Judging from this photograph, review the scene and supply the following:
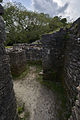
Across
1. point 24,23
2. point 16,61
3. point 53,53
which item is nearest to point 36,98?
point 53,53

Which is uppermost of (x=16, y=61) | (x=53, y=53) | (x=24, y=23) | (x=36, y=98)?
(x=24, y=23)

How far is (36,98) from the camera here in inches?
147

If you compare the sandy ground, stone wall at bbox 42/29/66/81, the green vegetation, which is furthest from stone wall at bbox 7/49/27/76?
the green vegetation

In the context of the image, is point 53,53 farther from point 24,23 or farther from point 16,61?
point 24,23

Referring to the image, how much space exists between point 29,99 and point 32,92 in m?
0.49

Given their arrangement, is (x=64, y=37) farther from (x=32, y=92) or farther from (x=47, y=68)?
(x=32, y=92)

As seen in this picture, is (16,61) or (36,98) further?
(16,61)

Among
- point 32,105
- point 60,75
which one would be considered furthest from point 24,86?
point 60,75

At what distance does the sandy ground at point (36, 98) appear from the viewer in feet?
9.76

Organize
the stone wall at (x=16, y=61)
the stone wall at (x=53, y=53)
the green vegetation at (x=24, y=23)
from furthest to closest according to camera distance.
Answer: the green vegetation at (x=24, y=23) < the stone wall at (x=16, y=61) < the stone wall at (x=53, y=53)

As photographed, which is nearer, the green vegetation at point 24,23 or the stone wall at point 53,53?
the stone wall at point 53,53

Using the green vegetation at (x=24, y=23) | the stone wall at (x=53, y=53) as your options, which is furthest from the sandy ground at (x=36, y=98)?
the green vegetation at (x=24, y=23)

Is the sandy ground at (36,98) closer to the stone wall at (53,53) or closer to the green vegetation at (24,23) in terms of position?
the stone wall at (53,53)

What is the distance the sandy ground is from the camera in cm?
298
